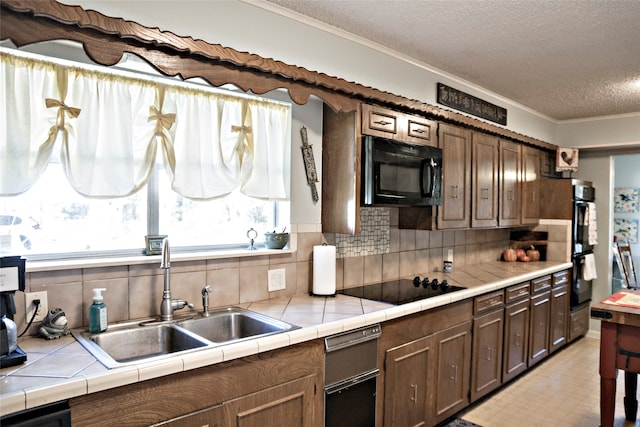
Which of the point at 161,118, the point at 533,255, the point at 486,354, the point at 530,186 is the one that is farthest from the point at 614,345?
the point at 161,118

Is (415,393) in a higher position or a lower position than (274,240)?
lower

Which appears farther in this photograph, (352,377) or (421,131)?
(421,131)

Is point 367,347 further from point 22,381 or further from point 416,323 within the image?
point 22,381

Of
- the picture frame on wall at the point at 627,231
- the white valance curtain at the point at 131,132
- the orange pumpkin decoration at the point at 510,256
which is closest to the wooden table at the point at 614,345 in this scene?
the orange pumpkin decoration at the point at 510,256

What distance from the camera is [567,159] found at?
488cm

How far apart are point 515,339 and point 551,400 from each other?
0.48 metres

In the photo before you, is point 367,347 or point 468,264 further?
point 468,264

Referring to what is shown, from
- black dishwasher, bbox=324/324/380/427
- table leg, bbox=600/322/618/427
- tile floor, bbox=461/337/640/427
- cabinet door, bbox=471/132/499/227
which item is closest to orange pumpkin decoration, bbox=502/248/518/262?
cabinet door, bbox=471/132/499/227

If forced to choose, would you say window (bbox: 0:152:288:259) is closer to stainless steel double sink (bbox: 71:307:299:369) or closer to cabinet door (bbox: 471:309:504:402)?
stainless steel double sink (bbox: 71:307:299:369)

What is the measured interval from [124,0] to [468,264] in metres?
3.50

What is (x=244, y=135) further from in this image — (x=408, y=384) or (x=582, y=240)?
(x=582, y=240)

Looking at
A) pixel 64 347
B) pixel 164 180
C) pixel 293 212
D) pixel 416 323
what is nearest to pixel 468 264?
pixel 416 323

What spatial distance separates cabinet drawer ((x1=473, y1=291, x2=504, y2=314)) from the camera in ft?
10.0

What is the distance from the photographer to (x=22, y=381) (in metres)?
1.32
